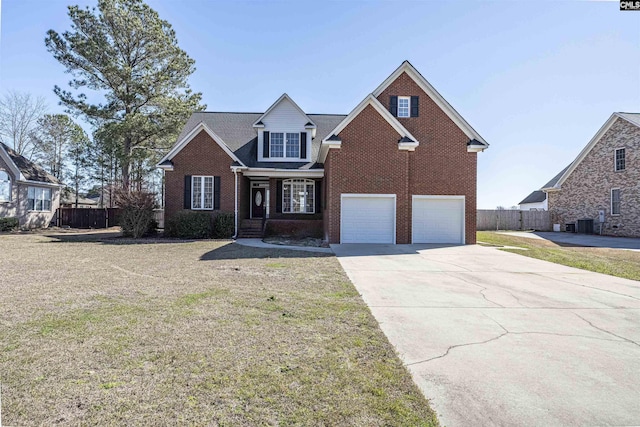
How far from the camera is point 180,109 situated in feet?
86.1

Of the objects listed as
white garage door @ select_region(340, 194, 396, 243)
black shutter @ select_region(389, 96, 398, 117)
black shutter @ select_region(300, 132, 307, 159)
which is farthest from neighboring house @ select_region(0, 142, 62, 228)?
black shutter @ select_region(389, 96, 398, 117)

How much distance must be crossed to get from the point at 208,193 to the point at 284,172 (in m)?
4.18

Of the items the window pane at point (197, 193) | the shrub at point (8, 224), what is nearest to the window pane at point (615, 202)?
the window pane at point (197, 193)

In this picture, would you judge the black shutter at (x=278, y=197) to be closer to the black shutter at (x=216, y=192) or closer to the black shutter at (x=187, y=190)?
the black shutter at (x=216, y=192)

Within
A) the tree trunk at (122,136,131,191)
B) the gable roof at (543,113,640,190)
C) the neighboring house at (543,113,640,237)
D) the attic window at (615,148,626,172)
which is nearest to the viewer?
the neighboring house at (543,113,640,237)

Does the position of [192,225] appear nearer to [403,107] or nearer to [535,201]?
[403,107]

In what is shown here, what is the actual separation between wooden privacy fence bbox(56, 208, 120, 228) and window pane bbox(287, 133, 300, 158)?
1623cm

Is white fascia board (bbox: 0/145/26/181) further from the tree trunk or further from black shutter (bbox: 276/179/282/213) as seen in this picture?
black shutter (bbox: 276/179/282/213)

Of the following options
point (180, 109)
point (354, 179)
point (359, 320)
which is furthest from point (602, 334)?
point (180, 109)

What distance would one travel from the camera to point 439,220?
1577 cm

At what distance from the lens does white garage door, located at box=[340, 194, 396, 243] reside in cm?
1503

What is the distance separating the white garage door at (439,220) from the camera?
1563 centimetres

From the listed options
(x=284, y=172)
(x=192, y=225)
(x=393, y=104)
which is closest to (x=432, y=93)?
(x=393, y=104)

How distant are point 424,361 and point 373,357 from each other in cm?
55
